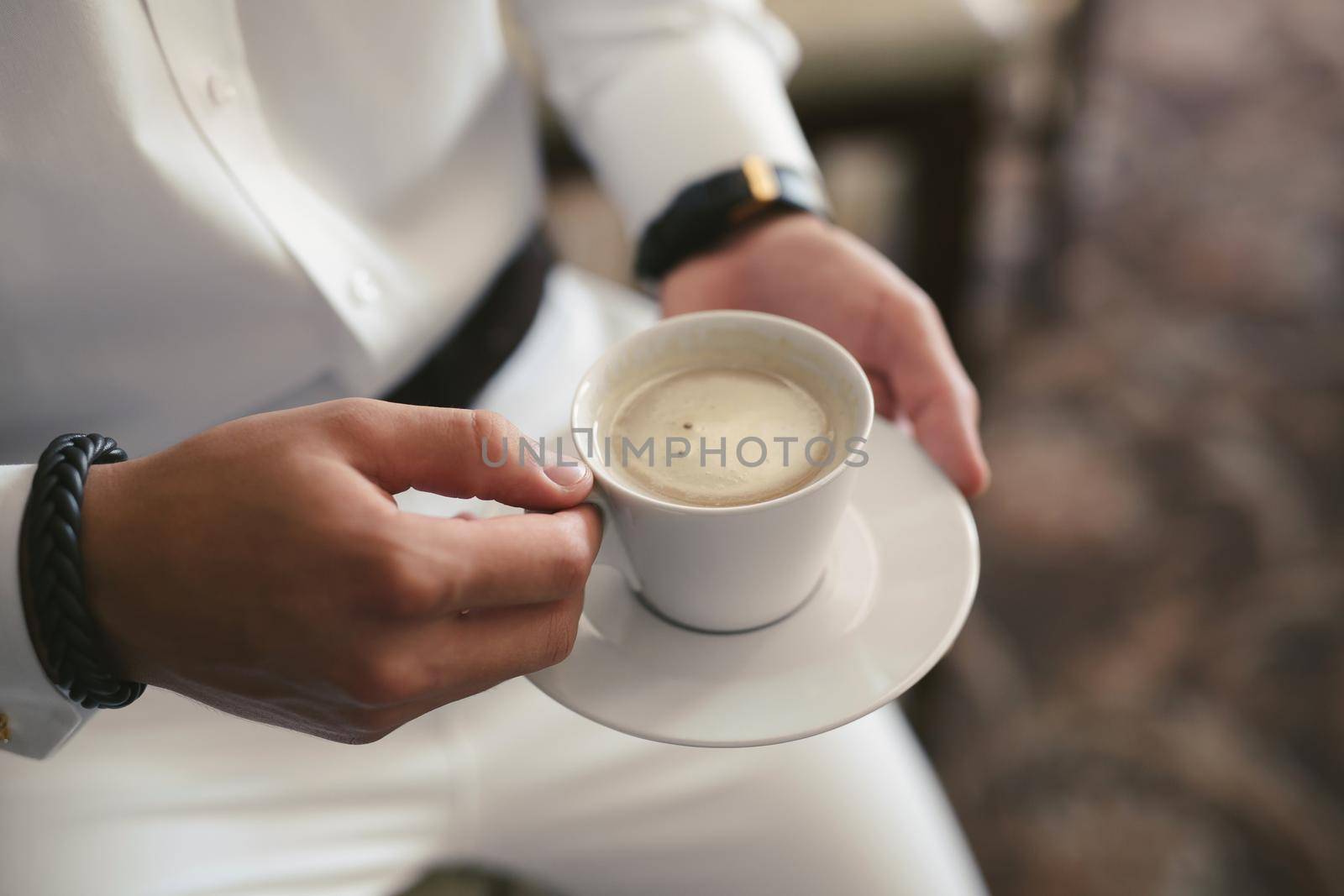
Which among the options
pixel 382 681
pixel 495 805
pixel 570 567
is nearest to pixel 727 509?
pixel 570 567

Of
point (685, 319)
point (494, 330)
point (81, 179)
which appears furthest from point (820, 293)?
point (81, 179)

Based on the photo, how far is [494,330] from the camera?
0.79 meters

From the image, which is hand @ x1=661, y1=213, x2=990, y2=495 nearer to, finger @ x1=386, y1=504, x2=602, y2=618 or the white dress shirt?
→ the white dress shirt

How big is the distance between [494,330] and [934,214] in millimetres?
937

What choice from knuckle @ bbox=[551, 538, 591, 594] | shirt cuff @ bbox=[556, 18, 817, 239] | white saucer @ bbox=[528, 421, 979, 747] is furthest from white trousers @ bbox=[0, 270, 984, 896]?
shirt cuff @ bbox=[556, 18, 817, 239]

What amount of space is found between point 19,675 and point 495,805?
31 centimetres

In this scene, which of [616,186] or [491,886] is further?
[616,186]

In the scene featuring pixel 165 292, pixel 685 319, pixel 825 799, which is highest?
Result: pixel 165 292

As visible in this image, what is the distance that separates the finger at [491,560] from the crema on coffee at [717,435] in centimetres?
10

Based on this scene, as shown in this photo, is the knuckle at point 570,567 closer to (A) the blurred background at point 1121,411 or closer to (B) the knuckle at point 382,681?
(B) the knuckle at point 382,681

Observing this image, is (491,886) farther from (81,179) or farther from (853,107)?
(853,107)

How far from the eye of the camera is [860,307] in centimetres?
71

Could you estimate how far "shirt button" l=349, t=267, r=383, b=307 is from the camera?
0.67 m

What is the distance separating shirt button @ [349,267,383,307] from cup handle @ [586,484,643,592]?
0.87 ft
